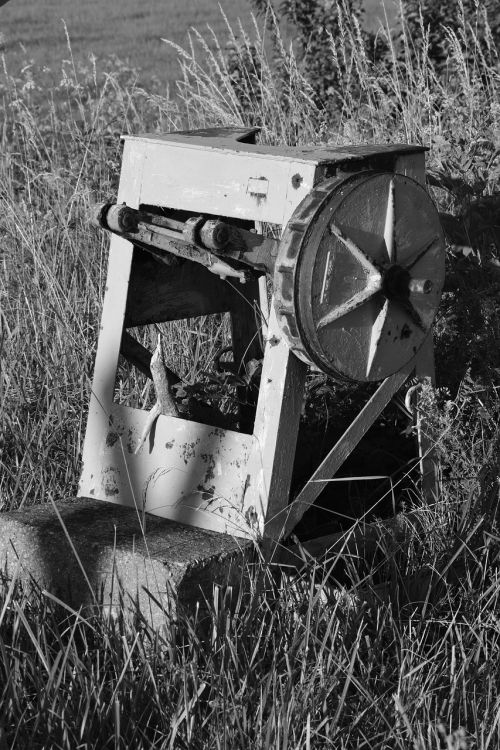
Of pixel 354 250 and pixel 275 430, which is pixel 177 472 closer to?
pixel 275 430

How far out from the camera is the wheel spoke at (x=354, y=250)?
2037mm

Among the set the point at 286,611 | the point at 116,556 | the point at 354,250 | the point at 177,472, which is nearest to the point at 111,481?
the point at 177,472

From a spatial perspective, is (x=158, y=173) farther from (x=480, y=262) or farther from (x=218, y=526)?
(x=480, y=262)

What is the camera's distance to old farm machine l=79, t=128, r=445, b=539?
2.06m

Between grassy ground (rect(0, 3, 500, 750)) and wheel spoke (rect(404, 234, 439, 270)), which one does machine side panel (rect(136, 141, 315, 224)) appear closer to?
wheel spoke (rect(404, 234, 439, 270))

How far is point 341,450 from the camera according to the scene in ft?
7.61

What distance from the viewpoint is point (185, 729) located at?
1.71 metres

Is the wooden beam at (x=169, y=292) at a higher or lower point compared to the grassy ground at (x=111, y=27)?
lower

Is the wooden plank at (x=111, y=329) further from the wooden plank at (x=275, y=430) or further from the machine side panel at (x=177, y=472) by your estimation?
the wooden plank at (x=275, y=430)

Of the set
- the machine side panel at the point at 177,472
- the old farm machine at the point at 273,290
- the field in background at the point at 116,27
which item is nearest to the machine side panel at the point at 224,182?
the old farm machine at the point at 273,290

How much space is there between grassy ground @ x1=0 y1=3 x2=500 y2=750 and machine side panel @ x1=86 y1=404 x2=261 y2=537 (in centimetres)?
19

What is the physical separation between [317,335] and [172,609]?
651mm

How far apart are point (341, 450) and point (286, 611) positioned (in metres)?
0.46

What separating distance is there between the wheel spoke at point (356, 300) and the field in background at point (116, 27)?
9683mm
